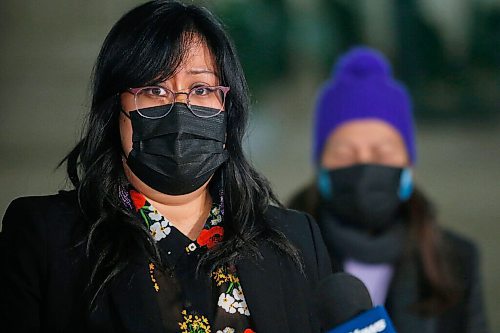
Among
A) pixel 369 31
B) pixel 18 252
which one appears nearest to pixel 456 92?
pixel 369 31

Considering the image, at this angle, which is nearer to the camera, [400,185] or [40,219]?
[40,219]

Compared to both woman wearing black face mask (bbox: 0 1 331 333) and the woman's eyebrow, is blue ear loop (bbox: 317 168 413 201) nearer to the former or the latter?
woman wearing black face mask (bbox: 0 1 331 333)

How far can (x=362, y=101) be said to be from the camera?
10.6 feet

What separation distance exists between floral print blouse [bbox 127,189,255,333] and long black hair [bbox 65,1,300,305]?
31 millimetres

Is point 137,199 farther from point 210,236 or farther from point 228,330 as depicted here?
point 228,330

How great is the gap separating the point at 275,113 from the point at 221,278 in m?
2.85

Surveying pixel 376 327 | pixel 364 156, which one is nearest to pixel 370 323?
pixel 376 327

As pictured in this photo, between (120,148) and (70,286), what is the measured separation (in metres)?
0.30

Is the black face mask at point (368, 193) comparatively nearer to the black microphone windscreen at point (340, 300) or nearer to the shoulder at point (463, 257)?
the shoulder at point (463, 257)

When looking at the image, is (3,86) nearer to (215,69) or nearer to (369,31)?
(369,31)

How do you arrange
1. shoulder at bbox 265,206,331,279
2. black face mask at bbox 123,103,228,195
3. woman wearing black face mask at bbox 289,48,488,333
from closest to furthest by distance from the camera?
black face mask at bbox 123,103,228,195
shoulder at bbox 265,206,331,279
woman wearing black face mask at bbox 289,48,488,333

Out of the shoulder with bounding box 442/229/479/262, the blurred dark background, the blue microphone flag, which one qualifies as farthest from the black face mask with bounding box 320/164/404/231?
the blue microphone flag

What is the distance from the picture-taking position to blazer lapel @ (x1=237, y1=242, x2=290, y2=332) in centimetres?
179

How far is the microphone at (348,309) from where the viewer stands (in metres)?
1.41
